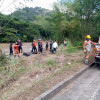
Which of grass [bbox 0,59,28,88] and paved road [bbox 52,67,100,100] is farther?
grass [bbox 0,59,28,88]

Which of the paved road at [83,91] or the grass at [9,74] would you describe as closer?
the paved road at [83,91]

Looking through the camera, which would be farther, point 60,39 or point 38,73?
point 60,39

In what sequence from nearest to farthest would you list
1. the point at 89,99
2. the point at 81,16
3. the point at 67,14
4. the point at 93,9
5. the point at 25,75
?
the point at 89,99, the point at 25,75, the point at 93,9, the point at 81,16, the point at 67,14

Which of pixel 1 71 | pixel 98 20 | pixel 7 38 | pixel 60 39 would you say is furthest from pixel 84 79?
pixel 7 38

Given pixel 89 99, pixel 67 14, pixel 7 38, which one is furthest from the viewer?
pixel 7 38

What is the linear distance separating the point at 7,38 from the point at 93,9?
2064 cm

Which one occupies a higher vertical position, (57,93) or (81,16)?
(81,16)

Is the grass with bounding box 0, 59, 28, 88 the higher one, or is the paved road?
the grass with bounding box 0, 59, 28, 88

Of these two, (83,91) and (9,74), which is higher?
(9,74)

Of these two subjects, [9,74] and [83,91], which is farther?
[9,74]

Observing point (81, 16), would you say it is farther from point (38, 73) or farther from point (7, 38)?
point (7, 38)

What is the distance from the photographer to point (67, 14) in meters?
18.2

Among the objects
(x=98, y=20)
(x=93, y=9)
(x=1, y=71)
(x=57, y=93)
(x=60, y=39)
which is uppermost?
(x=93, y=9)

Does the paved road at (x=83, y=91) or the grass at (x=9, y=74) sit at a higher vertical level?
the grass at (x=9, y=74)
